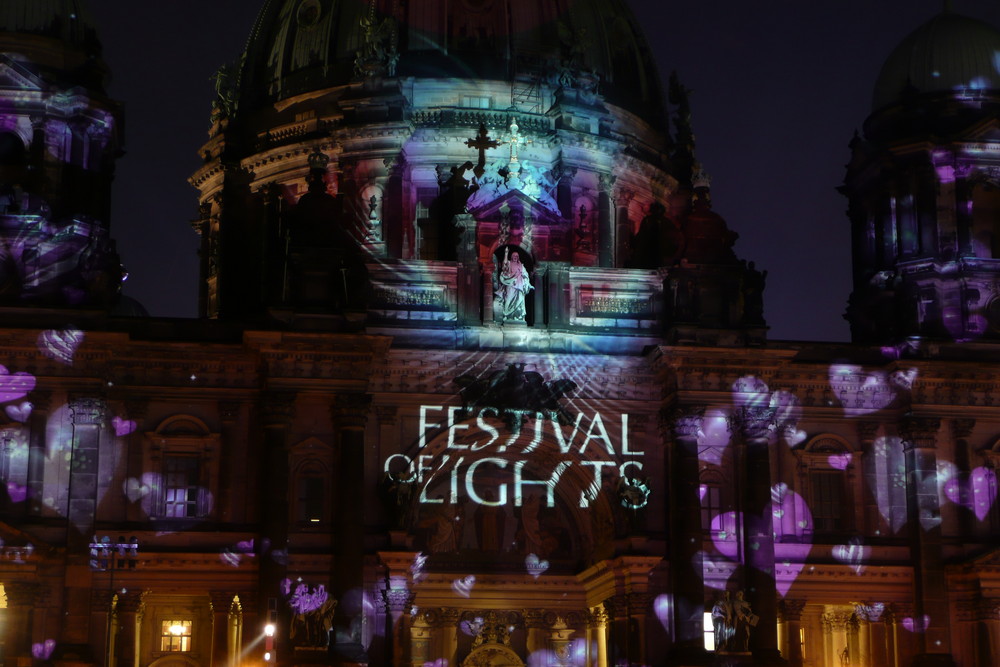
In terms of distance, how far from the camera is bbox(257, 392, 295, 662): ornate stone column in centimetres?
4762

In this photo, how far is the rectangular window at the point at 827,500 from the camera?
2067 inches

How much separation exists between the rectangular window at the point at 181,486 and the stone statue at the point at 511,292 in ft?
31.7

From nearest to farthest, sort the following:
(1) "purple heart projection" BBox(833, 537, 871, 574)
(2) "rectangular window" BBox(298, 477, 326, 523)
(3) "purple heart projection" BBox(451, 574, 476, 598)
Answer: (2) "rectangular window" BBox(298, 477, 326, 523), (1) "purple heart projection" BBox(833, 537, 871, 574), (3) "purple heart projection" BBox(451, 574, 476, 598)

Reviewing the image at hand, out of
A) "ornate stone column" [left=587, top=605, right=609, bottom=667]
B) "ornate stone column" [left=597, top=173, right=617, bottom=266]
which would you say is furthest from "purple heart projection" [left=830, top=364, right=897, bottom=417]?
"ornate stone column" [left=597, top=173, right=617, bottom=266]

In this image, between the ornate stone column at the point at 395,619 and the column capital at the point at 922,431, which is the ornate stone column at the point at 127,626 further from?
the column capital at the point at 922,431

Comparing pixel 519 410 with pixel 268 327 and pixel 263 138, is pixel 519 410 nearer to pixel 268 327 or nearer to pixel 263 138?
pixel 268 327

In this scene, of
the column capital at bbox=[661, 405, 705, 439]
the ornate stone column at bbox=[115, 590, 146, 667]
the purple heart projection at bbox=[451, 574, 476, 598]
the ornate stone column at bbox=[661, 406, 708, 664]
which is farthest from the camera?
the purple heart projection at bbox=[451, 574, 476, 598]

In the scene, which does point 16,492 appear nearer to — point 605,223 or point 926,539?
point 605,223

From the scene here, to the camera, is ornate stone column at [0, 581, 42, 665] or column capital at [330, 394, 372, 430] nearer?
ornate stone column at [0, 581, 42, 665]

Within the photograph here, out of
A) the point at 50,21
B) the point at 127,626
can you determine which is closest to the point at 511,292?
the point at 127,626

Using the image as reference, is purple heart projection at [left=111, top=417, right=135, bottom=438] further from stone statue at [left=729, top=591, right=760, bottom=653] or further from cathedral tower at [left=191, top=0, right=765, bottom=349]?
stone statue at [left=729, top=591, right=760, bottom=653]

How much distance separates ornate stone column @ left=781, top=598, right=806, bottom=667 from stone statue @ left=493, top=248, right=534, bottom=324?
1120 cm

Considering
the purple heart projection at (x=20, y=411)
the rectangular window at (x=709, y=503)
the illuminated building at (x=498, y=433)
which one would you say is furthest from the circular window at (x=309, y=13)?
the rectangular window at (x=709, y=503)

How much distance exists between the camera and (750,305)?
170ft
